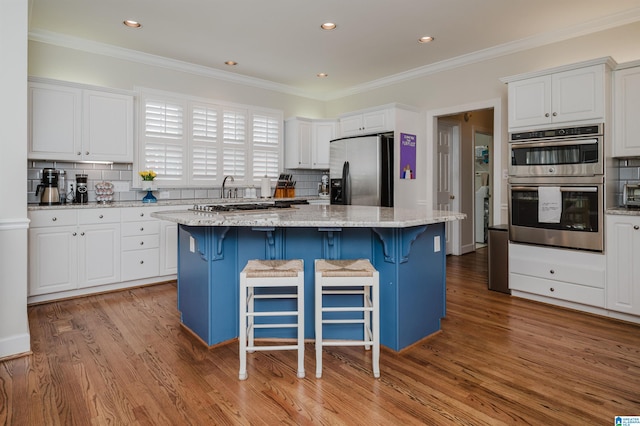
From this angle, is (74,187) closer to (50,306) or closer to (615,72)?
(50,306)

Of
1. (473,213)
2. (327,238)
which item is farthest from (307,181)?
(327,238)

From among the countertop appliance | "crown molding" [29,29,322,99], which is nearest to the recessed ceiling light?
"crown molding" [29,29,322,99]

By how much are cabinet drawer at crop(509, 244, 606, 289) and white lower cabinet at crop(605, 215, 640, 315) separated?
77 millimetres

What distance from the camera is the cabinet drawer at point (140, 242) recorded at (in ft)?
13.4

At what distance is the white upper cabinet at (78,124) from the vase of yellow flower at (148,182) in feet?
0.73

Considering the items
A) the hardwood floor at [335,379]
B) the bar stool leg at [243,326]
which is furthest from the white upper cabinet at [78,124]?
the bar stool leg at [243,326]

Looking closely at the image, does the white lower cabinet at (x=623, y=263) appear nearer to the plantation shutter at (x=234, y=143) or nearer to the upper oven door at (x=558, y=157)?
the upper oven door at (x=558, y=157)

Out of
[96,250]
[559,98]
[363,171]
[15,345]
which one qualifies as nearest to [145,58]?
[96,250]

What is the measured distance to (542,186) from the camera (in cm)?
355

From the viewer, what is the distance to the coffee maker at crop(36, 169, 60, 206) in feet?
12.7

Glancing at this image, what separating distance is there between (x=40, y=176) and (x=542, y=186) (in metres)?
5.12

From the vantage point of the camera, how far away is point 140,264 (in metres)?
4.20

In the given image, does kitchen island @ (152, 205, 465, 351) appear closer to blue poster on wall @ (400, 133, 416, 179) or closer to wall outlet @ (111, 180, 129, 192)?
wall outlet @ (111, 180, 129, 192)

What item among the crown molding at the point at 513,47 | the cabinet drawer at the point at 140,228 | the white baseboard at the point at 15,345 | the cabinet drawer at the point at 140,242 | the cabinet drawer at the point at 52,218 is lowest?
the white baseboard at the point at 15,345
